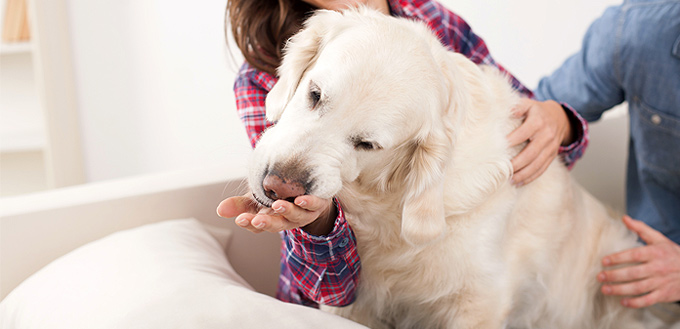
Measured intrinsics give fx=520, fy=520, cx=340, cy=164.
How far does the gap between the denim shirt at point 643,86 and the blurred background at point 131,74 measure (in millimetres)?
403

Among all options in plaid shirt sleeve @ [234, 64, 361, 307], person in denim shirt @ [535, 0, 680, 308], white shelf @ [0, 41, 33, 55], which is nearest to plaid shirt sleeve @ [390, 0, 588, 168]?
person in denim shirt @ [535, 0, 680, 308]

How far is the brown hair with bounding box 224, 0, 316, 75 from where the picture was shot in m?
1.00

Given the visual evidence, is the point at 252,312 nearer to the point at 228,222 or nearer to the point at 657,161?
the point at 228,222

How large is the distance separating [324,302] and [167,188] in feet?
1.55

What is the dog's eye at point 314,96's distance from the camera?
691 millimetres

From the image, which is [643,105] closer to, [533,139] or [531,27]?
[533,139]

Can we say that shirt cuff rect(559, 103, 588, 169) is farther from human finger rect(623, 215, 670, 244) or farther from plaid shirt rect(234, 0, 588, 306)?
human finger rect(623, 215, 670, 244)

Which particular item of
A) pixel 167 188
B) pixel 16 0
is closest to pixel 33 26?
pixel 16 0

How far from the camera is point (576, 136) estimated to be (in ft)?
3.64

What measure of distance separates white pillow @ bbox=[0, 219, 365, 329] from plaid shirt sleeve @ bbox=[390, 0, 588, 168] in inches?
24.0

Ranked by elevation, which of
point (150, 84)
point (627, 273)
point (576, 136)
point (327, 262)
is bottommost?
point (150, 84)

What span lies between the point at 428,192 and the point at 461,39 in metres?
0.55

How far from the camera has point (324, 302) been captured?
0.91 metres

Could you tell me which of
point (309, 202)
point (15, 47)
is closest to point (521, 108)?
point (309, 202)
